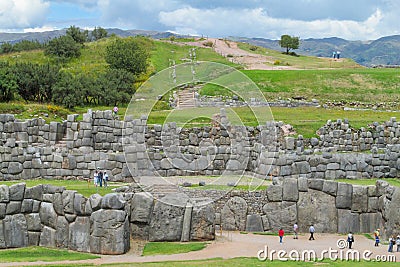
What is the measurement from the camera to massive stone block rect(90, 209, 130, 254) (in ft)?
77.5

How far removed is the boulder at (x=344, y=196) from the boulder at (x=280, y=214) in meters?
1.74

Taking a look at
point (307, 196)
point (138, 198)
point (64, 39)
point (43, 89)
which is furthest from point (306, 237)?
point (64, 39)

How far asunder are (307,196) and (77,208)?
9.13 m

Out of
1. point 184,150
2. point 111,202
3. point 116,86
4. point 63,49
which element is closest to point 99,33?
point 63,49

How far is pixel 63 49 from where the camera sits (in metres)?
62.6

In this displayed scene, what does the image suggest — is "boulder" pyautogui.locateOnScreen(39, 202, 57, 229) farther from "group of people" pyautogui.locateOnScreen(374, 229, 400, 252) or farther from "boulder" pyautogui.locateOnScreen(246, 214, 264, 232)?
"group of people" pyautogui.locateOnScreen(374, 229, 400, 252)

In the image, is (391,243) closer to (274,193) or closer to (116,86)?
(274,193)

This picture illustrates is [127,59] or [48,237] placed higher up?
[127,59]

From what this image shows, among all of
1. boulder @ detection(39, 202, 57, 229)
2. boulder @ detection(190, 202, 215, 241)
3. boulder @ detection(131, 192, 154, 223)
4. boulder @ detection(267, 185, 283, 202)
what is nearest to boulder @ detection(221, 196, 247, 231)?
boulder @ detection(267, 185, 283, 202)

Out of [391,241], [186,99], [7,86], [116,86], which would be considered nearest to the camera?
[391,241]

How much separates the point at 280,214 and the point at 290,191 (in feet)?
3.23

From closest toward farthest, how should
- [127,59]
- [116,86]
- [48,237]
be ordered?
1. [48,237]
2. [116,86]
3. [127,59]

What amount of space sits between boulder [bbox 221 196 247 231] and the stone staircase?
17.6 metres

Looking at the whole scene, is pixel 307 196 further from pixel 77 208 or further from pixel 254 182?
pixel 77 208
